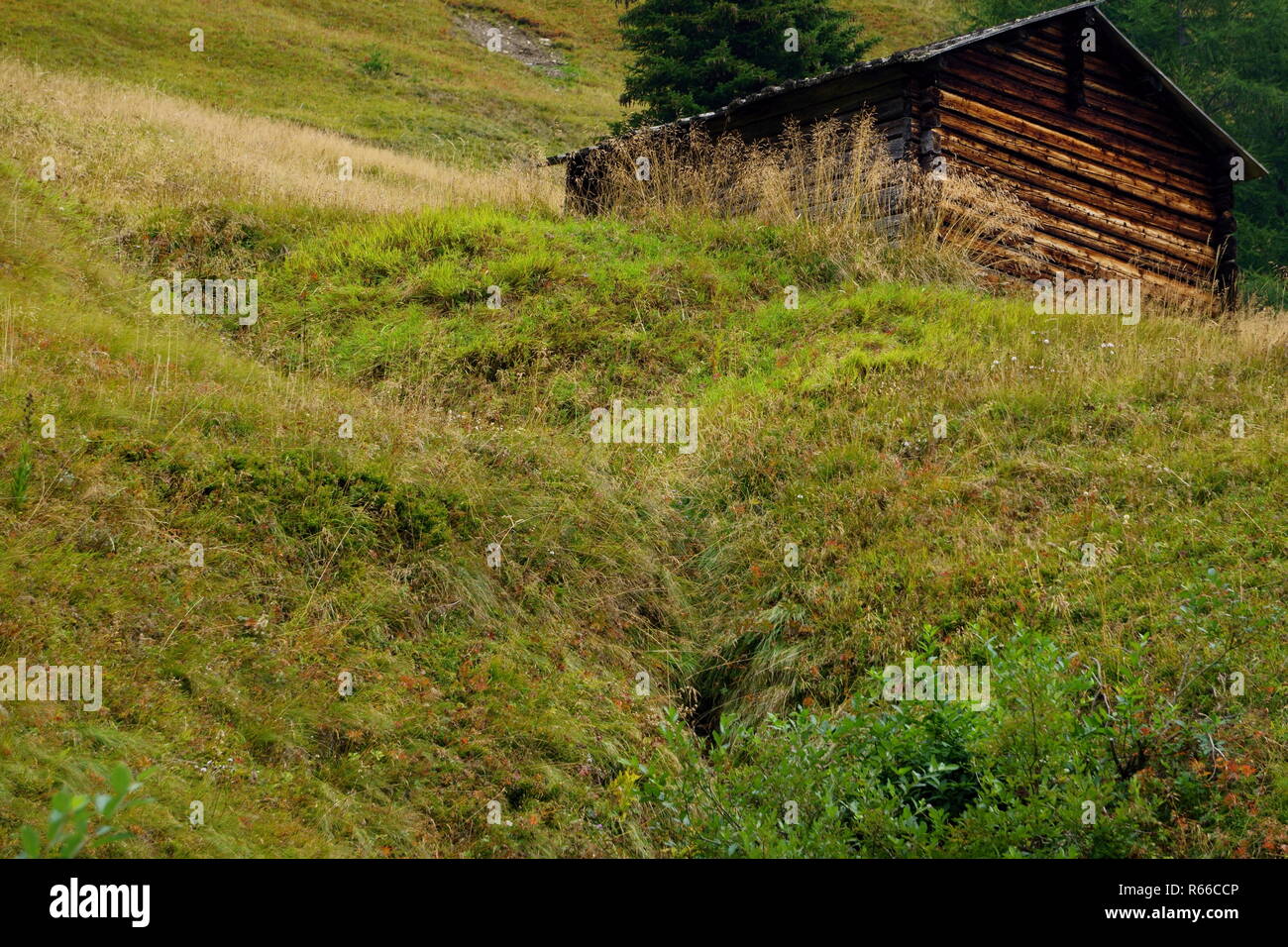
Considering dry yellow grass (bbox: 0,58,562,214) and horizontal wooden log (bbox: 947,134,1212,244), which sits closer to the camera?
dry yellow grass (bbox: 0,58,562,214)

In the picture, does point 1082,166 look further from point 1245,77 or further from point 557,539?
point 1245,77

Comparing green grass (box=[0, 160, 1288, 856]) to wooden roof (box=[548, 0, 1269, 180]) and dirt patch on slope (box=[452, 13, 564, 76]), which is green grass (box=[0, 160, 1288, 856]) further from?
dirt patch on slope (box=[452, 13, 564, 76])

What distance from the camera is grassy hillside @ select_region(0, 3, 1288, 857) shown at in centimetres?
461

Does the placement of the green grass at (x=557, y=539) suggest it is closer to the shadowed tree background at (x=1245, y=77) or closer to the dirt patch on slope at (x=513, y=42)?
the shadowed tree background at (x=1245, y=77)

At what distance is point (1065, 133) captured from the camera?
52.3 ft

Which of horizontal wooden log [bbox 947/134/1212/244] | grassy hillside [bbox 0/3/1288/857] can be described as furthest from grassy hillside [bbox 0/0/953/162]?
grassy hillside [bbox 0/3/1288/857]

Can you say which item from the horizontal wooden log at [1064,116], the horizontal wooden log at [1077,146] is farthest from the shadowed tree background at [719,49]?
the horizontal wooden log at [1077,146]

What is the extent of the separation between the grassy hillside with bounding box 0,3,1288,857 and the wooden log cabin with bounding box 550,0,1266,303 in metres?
3.03

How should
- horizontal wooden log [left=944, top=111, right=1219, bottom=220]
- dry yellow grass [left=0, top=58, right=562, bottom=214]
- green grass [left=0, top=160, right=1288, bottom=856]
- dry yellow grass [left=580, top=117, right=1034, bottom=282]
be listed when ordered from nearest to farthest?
1. green grass [left=0, top=160, right=1288, bottom=856]
2. dry yellow grass [left=580, top=117, right=1034, bottom=282]
3. dry yellow grass [left=0, top=58, right=562, bottom=214]
4. horizontal wooden log [left=944, top=111, right=1219, bottom=220]

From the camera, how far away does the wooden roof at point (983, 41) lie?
552 inches

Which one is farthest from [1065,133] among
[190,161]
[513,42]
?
[513,42]

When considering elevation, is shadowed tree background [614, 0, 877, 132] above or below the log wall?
above

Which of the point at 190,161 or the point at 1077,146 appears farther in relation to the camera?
the point at 1077,146

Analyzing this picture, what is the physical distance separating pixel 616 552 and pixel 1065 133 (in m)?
12.4
